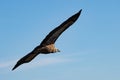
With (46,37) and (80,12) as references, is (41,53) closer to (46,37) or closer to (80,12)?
(46,37)

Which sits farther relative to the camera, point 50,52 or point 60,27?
point 50,52

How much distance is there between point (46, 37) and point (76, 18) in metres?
2.84

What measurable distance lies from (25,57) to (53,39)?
276 cm

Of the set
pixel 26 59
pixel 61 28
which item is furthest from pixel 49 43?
pixel 61 28

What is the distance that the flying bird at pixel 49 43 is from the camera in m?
43.1

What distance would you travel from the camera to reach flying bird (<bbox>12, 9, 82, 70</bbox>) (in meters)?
43.1

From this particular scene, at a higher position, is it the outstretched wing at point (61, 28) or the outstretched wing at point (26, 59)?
the outstretched wing at point (61, 28)

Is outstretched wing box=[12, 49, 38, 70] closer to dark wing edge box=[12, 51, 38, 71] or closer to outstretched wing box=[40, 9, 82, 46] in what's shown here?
dark wing edge box=[12, 51, 38, 71]

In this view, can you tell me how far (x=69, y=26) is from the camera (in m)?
43.3

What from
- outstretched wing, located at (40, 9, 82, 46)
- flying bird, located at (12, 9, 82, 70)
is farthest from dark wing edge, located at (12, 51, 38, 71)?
outstretched wing, located at (40, 9, 82, 46)

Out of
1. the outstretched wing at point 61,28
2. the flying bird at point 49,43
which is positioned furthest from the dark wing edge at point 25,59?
the outstretched wing at point 61,28

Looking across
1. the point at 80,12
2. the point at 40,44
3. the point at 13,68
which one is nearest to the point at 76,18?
the point at 80,12

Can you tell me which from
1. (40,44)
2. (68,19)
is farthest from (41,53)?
(68,19)

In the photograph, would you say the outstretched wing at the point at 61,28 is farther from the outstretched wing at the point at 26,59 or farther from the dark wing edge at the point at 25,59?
the dark wing edge at the point at 25,59
